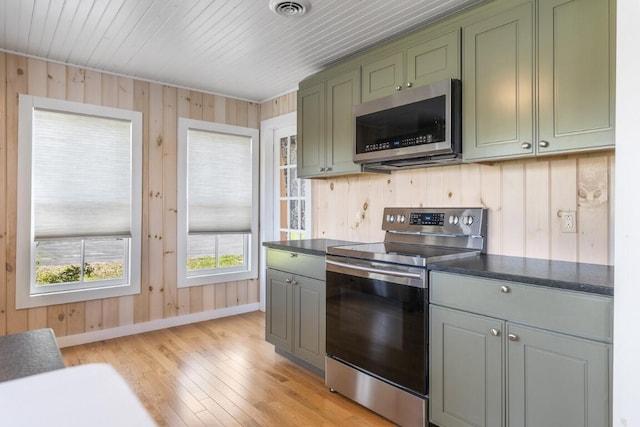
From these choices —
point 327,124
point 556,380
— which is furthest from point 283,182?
point 556,380

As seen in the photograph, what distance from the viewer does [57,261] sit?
3.39 metres

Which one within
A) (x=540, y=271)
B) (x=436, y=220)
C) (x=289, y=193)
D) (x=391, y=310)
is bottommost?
(x=391, y=310)

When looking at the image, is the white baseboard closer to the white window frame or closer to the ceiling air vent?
the white window frame

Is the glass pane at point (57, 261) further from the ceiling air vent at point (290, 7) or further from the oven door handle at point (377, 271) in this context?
the ceiling air vent at point (290, 7)

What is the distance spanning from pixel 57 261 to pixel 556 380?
373 cm

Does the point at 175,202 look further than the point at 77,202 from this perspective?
Yes

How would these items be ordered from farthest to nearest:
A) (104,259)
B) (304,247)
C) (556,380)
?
(104,259) < (304,247) < (556,380)

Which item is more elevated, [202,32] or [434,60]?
[202,32]

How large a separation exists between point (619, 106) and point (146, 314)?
3913mm

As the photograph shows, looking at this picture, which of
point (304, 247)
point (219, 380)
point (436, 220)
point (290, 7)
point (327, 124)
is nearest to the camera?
point (290, 7)

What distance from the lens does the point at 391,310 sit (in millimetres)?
2209

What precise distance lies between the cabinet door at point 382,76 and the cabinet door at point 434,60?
78 mm

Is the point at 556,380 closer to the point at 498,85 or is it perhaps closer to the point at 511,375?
the point at 511,375

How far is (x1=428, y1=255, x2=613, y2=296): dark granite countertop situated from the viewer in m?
1.54
